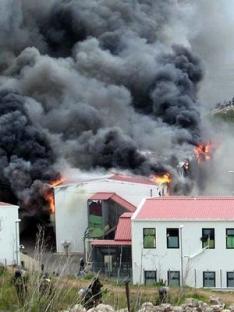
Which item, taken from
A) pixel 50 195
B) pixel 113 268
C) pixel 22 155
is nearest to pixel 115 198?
pixel 113 268

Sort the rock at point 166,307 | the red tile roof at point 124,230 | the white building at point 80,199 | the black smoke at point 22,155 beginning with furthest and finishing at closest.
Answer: the black smoke at point 22,155
the white building at point 80,199
the red tile roof at point 124,230
the rock at point 166,307

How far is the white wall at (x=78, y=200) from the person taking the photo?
27.3m

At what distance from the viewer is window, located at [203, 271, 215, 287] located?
20.5 metres

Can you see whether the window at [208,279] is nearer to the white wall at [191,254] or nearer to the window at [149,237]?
the white wall at [191,254]

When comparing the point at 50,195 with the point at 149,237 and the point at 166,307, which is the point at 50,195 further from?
the point at 166,307

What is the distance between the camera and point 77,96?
43156 millimetres

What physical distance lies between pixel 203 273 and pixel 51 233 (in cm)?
1039

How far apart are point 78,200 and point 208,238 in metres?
7.83

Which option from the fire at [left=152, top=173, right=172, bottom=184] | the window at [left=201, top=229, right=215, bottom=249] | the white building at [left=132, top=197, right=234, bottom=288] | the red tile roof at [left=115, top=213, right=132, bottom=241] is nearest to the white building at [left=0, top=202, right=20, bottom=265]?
the red tile roof at [left=115, top=213, right=132, bottom=241]

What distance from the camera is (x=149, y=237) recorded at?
2103cm

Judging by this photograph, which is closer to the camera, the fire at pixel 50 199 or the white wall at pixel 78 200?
the white wall at pixel 78 200

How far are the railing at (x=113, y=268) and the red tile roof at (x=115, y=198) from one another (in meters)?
4.32

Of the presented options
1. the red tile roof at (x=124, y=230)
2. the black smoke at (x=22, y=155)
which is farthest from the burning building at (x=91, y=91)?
the red tile roof at (x=124, y=230)

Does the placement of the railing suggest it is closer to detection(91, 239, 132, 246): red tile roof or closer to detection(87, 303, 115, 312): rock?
detection(91, 239, 132, 246): red tile roof
